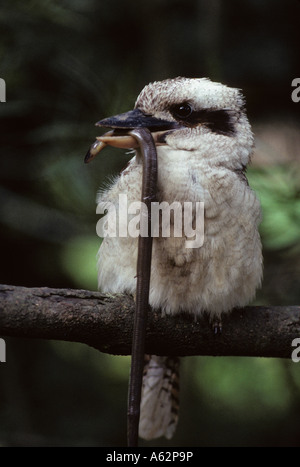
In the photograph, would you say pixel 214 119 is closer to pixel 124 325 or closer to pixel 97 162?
pixel 124 325

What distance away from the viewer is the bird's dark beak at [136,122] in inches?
49.9

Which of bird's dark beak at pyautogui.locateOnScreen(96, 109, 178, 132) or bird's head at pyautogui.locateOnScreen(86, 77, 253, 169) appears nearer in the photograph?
bird's dark beak at pyautogui.locateOnScreen(96, 109, 178, 132)

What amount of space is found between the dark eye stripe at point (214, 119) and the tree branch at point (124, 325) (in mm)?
413

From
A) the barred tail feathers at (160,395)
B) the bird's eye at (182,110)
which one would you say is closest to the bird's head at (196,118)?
the bird's eye at (182,110)

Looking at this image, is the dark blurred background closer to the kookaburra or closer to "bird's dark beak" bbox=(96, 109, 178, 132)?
the kookaburra

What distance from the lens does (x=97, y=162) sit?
6.93 feet

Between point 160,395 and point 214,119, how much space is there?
0.80m

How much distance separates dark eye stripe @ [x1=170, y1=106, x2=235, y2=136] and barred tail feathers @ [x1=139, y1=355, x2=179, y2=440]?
682 mm

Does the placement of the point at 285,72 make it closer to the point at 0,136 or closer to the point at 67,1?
the point at 67,1

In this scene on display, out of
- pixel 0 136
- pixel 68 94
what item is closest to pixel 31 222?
pixel 0 136

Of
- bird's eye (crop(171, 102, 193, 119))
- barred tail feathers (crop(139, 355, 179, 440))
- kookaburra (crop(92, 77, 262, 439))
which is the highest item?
bird's eye (crop(171, 102, 193, 119))

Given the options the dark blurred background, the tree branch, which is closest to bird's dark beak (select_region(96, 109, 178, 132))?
the tree branch

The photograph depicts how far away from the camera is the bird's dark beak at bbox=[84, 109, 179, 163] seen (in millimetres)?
1231

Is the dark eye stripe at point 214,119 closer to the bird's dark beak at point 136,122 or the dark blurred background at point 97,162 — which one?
the bird's dark beak at point 136,122
